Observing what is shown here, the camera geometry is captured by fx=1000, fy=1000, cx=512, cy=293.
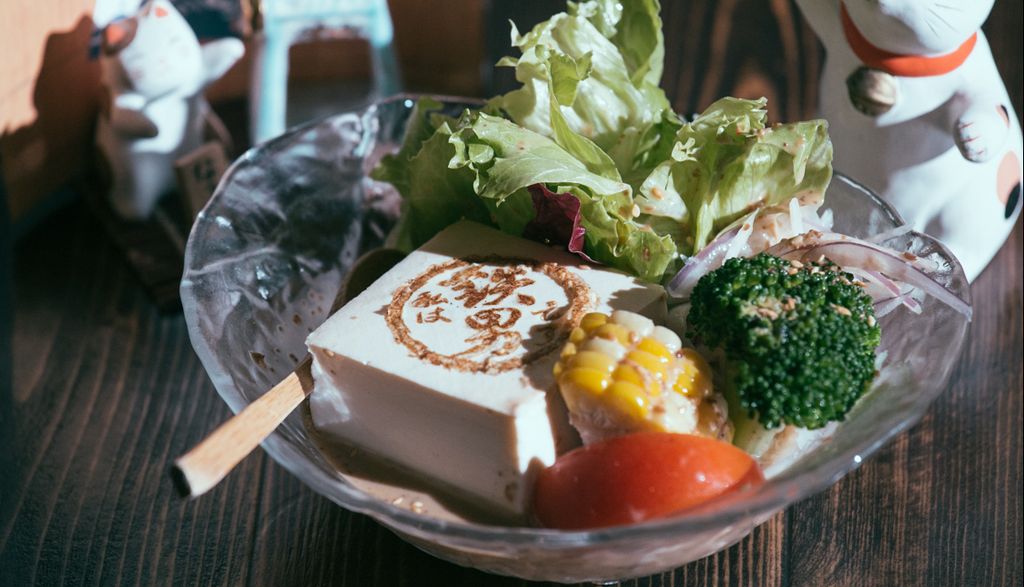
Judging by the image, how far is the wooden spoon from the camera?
3.63 ft

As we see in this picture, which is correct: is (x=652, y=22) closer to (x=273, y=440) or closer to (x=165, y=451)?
(x=273, y=440)

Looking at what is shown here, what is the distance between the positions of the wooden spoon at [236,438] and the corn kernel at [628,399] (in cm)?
42

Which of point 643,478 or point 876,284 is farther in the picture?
point 876,284

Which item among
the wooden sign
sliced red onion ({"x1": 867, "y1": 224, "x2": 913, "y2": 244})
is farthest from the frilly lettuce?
the wooden sign

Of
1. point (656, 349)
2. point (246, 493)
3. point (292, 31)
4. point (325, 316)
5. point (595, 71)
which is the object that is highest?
point (595, 71)

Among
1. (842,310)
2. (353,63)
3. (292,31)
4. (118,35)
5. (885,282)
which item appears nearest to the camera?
(842,310)

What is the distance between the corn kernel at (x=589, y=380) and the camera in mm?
1203

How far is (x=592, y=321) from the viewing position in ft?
4.24

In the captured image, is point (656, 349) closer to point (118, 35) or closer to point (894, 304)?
point (894, 304)

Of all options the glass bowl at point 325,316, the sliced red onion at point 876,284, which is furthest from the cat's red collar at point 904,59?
the sliced red onion at point 876,284

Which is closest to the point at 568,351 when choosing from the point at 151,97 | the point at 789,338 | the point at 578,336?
the point at 578,336

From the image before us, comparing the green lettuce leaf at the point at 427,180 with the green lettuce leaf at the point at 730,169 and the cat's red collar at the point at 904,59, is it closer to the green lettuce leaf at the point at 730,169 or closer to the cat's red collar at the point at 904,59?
the green lettuce leaf at the point at 730,169

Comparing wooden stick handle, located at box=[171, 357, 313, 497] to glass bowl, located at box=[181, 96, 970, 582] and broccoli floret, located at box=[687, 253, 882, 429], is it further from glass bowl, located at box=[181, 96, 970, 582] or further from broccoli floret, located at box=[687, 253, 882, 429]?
broccoli floret, located at box=[687, 253, 882, 429]

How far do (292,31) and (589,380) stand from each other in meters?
1.54
